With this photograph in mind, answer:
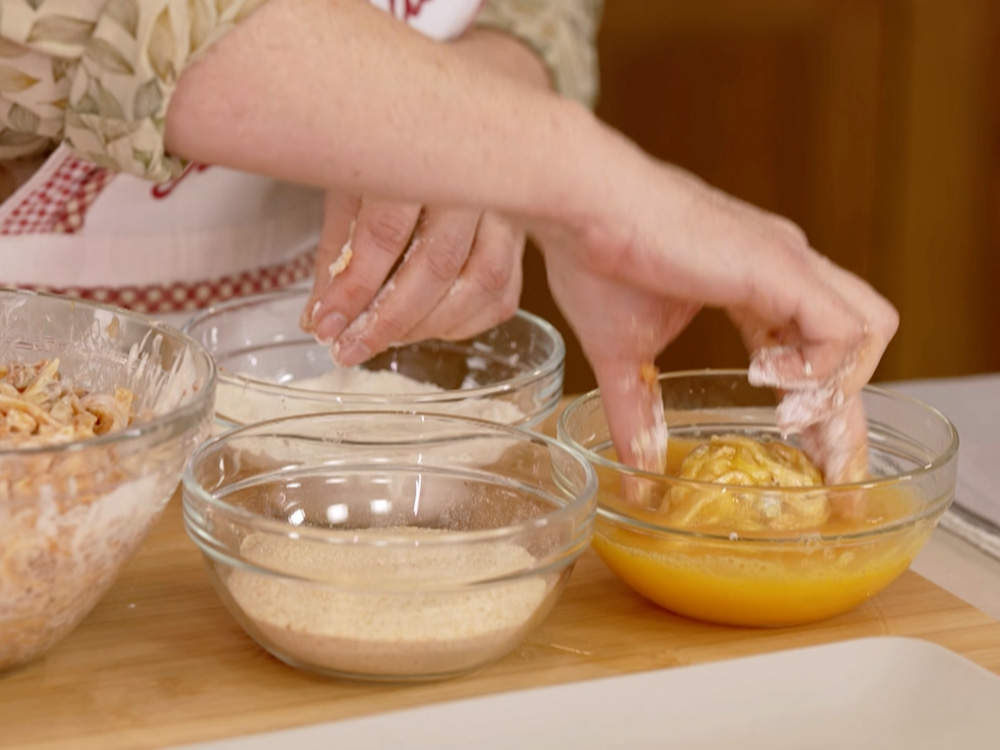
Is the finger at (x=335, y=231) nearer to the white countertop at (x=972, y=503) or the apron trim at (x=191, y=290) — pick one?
the apron trim at (x=191, y=290)

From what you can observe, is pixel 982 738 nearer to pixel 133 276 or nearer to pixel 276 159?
pixel 276 159

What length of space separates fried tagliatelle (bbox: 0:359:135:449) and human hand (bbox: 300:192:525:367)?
0.29 m

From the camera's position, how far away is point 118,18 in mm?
702

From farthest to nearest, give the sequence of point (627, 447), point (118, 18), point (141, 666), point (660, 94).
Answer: point (660, 94) → point (627, 447) → point (141, 666) → point (118, 18)

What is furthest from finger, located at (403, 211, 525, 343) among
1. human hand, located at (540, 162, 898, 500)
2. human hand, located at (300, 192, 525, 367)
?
human hand, located at (540, 162, 898, 500)

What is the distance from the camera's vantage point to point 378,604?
768 mm

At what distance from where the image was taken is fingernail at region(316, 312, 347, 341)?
3.68ft

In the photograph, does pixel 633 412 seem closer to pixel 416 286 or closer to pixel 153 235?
pixel 416 286

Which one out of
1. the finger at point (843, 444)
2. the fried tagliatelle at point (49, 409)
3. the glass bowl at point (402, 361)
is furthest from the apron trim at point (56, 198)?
the finger at point (843, 444)

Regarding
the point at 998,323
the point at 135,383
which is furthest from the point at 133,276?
the point at 998,323

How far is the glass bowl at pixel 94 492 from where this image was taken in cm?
69

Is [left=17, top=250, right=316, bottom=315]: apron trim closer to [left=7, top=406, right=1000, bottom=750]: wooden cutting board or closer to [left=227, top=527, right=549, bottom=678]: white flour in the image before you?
[left=7, top=406, right=1000, bottom=750]: wooden cutting board

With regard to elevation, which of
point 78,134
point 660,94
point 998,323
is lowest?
point 998,323

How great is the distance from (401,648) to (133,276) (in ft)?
Answer: 2.50
